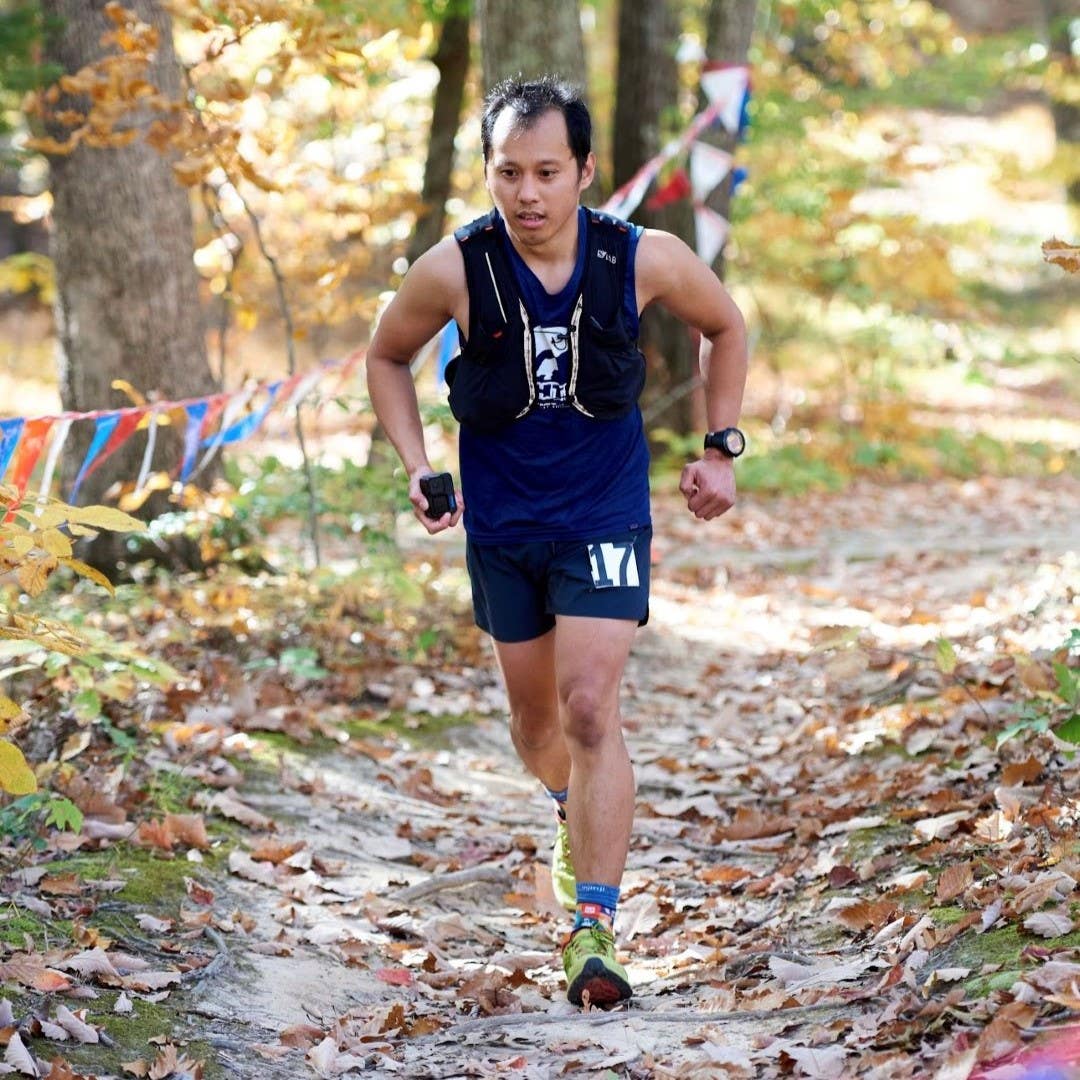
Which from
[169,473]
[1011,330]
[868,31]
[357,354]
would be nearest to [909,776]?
[357,354]

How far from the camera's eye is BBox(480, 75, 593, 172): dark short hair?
12.5 feet

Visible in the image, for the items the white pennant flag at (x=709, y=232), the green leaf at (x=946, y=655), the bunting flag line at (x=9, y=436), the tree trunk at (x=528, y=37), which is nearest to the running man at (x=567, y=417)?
the green leaf at (x=946, y=655)

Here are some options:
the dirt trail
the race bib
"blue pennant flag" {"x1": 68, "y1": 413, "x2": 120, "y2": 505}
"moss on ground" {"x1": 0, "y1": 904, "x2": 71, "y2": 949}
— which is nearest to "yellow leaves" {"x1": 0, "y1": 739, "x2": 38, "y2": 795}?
"moss on ground" {"x1": 0, "y1": 904, "x2": 71, "y2": 949}

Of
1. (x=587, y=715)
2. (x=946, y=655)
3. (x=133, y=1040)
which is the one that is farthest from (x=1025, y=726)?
(x=133, y=1040)

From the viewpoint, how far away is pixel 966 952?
3268 mm

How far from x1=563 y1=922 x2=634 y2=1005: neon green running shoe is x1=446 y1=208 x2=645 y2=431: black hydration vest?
1.38m

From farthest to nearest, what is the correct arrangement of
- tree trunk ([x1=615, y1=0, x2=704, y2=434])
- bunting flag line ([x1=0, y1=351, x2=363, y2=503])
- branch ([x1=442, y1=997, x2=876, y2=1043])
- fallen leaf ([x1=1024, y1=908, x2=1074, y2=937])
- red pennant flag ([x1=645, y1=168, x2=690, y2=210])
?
tree trunk ([x1=615, y1=0, x2=704, y2=434]), red pennant flag ([x1=645, y1=168, x2=690, y2=210]), bunting flag line ([x1=0, y1=351, x2=363, y2=503]), branch ([x1=442, y1=997, x2=876, y2=1043]), fallen leaf ([x1=1024, y1=908, x2=1074, y2=937])

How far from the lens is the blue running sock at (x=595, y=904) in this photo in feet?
12.6

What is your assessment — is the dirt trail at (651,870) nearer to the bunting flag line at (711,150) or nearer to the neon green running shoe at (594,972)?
the neon green running shoe at (594,972)

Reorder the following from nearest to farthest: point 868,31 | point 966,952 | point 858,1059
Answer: point 858,1059 → point 966,952 → point 868,31

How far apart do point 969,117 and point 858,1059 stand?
3559 cm

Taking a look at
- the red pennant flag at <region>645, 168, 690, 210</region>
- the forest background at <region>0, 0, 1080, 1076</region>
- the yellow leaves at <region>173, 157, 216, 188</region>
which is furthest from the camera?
the red pennant flag at <region>645, 168, 690, 210</region>

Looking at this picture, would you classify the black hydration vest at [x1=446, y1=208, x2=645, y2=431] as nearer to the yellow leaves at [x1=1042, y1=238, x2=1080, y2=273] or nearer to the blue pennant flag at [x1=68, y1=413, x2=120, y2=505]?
the yellow leaves at [x1=1042, y1=238, x2=1080, y2=273]

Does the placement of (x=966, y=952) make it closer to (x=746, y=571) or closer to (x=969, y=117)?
(x=746, y=571)
